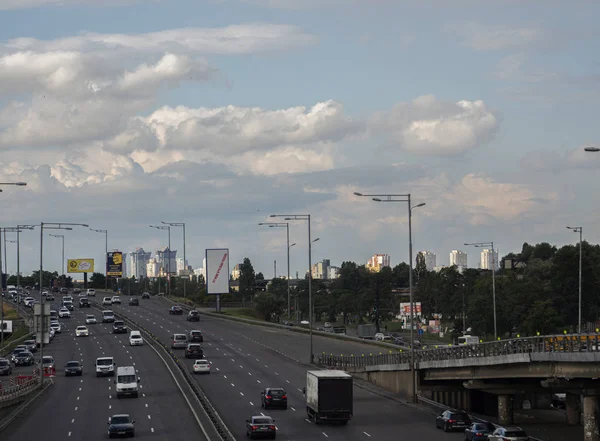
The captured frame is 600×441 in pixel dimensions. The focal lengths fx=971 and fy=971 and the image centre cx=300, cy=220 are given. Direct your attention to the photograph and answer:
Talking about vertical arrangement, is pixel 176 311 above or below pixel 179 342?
above

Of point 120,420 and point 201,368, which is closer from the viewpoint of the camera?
point 120,420

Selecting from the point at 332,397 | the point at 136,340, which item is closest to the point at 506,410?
the point at 332,397

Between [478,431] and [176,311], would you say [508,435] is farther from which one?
[176,311]

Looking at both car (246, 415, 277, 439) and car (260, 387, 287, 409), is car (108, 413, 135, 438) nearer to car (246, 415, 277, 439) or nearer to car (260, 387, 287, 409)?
car (246, 415, 277, 439)

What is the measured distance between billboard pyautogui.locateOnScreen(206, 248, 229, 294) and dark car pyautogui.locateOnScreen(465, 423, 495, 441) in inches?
4255

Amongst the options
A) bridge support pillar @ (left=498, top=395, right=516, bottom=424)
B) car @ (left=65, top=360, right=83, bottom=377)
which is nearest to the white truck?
bridge support pillar @ (left=498, top=395, right=516, bottom=424)

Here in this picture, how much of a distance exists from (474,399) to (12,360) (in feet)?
160

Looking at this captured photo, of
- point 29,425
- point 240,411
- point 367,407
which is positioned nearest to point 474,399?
point 367,407

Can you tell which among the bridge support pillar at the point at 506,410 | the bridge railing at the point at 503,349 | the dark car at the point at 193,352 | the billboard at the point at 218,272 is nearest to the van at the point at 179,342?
the dark car at the point at 193,352

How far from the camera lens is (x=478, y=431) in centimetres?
5128

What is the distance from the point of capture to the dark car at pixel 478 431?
167ft

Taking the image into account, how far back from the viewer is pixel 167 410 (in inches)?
2404

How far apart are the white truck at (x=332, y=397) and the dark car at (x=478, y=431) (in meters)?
7.82

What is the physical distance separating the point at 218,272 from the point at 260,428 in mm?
109698
